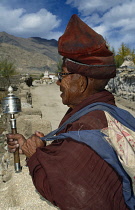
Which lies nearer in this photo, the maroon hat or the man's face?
the maroon hat

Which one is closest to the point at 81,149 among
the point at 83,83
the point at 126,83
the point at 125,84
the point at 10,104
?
the point at 83,83

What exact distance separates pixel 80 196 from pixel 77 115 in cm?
49

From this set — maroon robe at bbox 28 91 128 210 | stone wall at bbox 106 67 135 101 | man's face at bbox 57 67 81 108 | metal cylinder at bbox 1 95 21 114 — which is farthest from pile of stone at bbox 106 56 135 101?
maroon robe at bbox 28 91 128 210

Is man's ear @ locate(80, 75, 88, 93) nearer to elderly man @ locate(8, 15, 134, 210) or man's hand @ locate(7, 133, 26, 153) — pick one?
elderly man @ locate(8, 15, 134, 210)

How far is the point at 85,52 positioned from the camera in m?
1.41

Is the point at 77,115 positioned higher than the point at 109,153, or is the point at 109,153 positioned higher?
the point at 77,115

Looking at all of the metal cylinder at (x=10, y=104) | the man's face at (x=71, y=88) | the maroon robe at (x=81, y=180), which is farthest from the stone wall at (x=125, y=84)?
the maroon robe at (x=81, y=180)

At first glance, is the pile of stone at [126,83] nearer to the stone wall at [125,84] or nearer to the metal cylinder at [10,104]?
the stone wall at [125,84]

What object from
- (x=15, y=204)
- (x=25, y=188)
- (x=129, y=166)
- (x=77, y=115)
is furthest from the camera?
(x=25, y=188)

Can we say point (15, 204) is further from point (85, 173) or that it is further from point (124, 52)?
point (124, 52)

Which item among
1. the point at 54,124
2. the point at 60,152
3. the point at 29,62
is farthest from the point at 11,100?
the point at 29,62

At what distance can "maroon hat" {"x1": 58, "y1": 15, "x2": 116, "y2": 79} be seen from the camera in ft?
4.64

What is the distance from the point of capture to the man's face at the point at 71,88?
1539 mm

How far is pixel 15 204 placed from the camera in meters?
1.70
